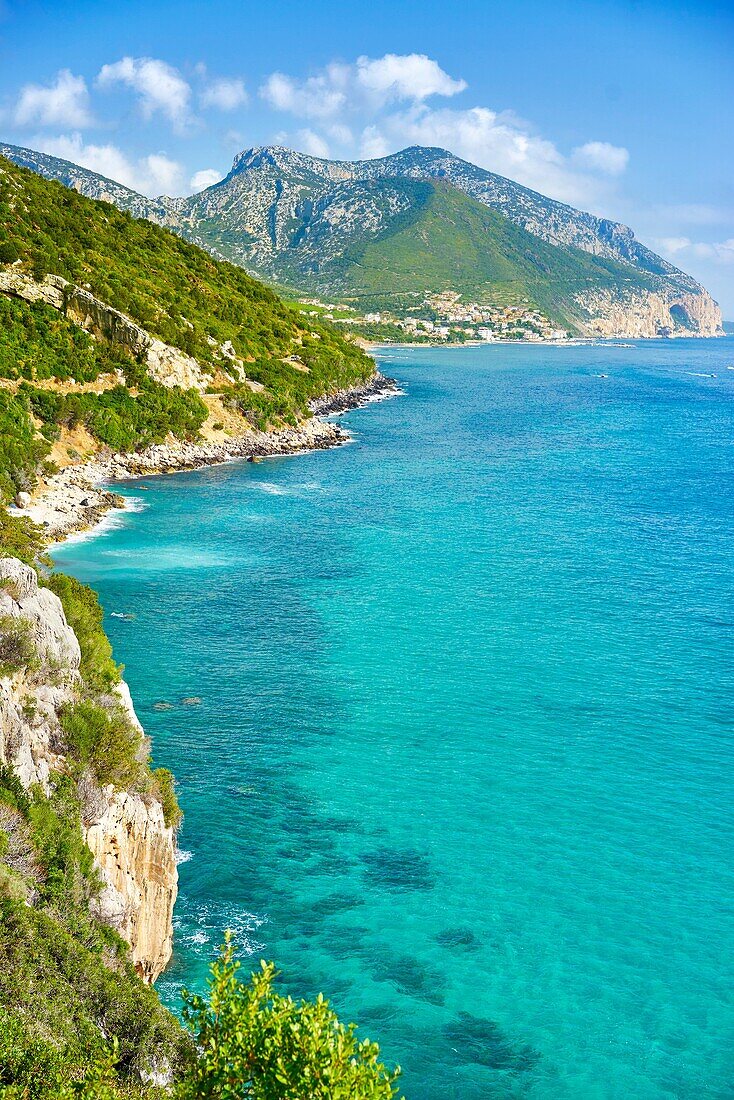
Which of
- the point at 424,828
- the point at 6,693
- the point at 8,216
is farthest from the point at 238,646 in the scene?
the point at 8,216

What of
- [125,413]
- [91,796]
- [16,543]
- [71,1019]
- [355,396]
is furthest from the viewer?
[355,396]

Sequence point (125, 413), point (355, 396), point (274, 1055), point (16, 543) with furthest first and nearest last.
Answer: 1. point (355, 396)
2. point (125, 413)
3. point (16, 543)
4. point (274, 1055)

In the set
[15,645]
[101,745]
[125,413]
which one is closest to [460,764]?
[101,745]

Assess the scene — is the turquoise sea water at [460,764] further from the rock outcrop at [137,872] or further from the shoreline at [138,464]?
the shoreline at [138,464]

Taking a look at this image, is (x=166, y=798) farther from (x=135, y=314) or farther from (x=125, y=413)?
(x=135, y=314)

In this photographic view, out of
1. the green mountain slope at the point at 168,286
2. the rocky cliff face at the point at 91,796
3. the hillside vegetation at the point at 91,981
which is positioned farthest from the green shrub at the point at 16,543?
the green mountain slope at the point at 168,286

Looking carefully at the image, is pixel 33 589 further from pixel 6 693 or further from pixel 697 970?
pixel 697 970

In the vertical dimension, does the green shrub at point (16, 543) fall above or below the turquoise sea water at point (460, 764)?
above
